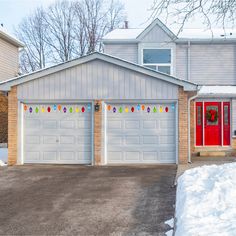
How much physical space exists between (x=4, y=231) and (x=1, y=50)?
61.3 ft

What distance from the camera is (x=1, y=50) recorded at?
2303cm

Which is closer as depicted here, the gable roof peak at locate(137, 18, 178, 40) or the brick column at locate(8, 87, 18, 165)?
the brick column at locate(8, 87, 18, 165)

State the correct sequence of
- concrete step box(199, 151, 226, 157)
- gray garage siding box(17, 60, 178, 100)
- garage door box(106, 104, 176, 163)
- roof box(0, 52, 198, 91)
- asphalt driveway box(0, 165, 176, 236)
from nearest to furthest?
asphalt driveway box(0, 165, 176, 236) < roof box(0, 52, 198, 91) < gray garage siding box(17, 60, 178, 100) < garage door box(106, 104, 176, 163) < concrete step box(199, 151, 226, 157)

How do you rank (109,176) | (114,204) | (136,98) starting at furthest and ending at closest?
(136,98), (109,176), (114,204)

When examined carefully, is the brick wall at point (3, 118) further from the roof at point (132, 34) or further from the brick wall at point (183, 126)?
the brick wall at point (183, 126)

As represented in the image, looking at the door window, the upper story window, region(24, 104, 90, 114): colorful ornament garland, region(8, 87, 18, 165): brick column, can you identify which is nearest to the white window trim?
the upper story window

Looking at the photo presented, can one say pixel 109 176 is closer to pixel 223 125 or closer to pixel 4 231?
pixel 4 231

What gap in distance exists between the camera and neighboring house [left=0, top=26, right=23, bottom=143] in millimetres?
20500

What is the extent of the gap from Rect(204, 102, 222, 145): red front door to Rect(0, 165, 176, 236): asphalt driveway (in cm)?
638

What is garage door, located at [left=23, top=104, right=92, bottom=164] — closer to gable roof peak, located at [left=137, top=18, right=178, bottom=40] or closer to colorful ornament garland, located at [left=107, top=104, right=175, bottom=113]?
colorful ornament garland, located at [left=107, top=104, right=175, bottom=113]

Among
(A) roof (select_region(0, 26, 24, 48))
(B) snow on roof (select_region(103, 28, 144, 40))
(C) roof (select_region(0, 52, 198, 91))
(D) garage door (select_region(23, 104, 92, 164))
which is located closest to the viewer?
(C) roof (select_region(0, 52, 198, 91))

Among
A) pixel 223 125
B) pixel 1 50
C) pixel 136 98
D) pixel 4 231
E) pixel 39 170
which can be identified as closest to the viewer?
pixel 4 231

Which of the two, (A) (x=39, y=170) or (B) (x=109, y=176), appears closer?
(B) (x=109, y=176)

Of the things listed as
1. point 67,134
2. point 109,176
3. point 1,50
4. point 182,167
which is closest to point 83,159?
point 67,134
